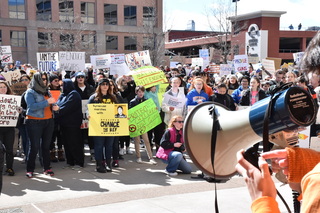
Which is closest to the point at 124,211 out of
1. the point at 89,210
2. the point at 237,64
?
the point at 89,210

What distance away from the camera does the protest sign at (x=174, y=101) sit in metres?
8.62

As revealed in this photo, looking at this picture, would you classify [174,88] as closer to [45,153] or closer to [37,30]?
[45,153]

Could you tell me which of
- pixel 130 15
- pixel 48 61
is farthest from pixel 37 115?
pixel 130 15

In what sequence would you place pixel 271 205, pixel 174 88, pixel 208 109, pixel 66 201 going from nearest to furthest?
pixel 271 205, pixel 208 109, pixel 66 201, pixel 174 88

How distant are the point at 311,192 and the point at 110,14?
161ft

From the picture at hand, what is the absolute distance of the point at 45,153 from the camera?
22.0 ft

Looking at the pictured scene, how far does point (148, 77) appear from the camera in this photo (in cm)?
880

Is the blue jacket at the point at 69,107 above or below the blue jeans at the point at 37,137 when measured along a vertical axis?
above

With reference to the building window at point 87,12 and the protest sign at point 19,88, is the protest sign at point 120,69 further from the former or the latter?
the building window at point 87,12

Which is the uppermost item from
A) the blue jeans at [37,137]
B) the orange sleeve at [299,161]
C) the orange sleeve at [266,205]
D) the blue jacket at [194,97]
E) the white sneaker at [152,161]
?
the orange sleeve at [299,161]

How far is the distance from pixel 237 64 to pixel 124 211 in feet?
38.7

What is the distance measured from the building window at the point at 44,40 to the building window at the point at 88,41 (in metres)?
3.55

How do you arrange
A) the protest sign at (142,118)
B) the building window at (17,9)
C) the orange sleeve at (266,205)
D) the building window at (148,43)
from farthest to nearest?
the building window at (17,9) < the building window at (148,43) < the protest sign at (142,118) < the orange sleeve at (266,205)

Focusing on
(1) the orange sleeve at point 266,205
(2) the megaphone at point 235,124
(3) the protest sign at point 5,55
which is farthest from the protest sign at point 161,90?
(3) the protest sign at point 5,55
